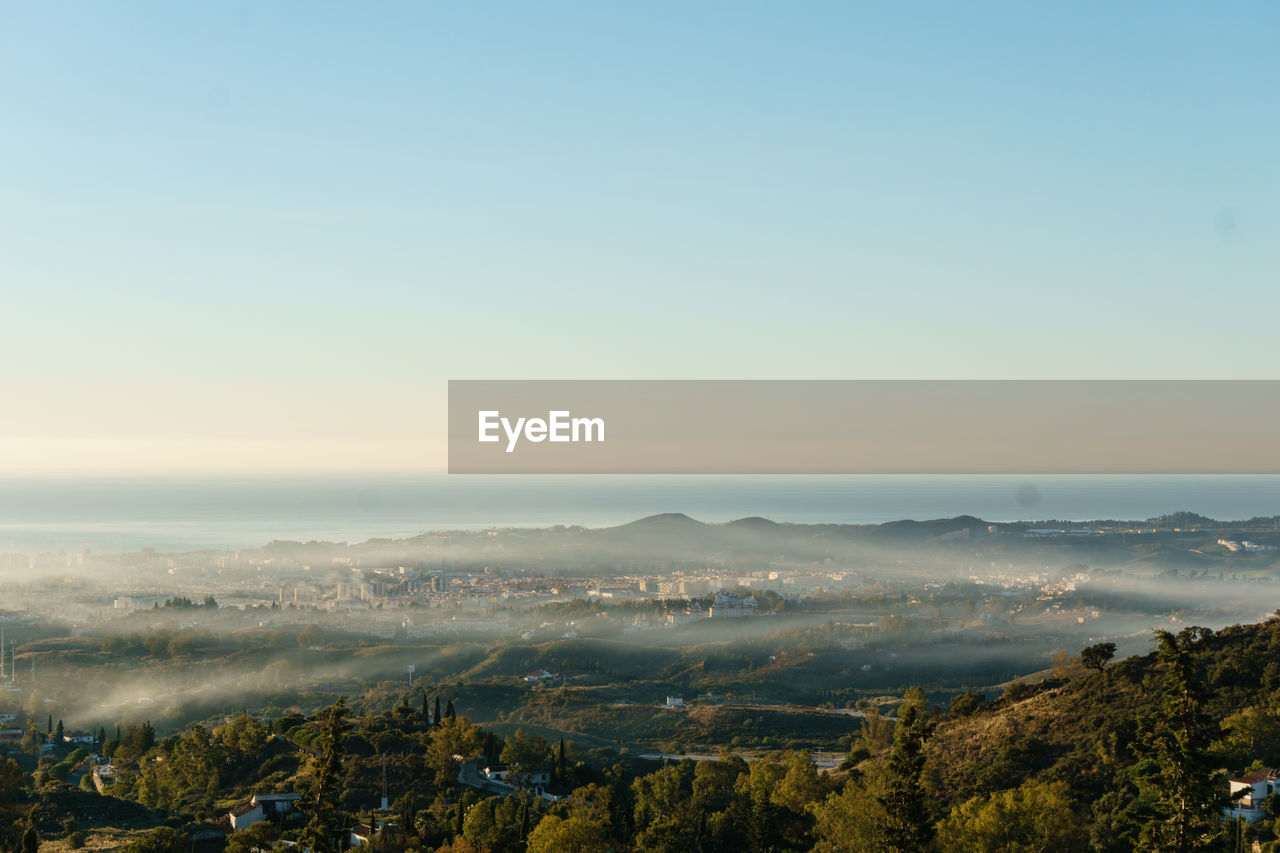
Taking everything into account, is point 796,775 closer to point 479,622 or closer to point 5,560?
point 479,622

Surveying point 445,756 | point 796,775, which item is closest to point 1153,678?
point 796,775

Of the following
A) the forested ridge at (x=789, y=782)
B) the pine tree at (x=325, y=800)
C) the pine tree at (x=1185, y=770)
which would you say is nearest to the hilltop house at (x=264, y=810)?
the forested ridge at (x=789, y=782)

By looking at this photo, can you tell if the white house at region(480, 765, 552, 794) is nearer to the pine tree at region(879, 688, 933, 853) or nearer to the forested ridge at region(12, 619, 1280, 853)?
the forested ridge at region(12, 619, 1280, 853)

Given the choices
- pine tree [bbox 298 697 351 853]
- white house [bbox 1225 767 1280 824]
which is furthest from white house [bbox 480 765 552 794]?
white house [bbox 1225 767 1280 824]

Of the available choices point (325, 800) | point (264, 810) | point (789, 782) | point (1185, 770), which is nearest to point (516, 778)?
point (264, 810)

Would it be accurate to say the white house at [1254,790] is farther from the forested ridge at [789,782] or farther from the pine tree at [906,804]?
the pine tree at [906,804]

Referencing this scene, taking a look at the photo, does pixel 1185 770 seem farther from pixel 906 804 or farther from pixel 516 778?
pixel 516 778
